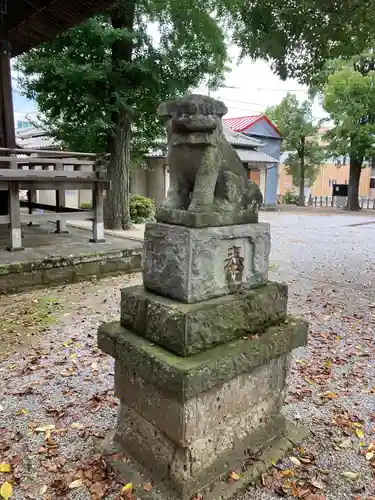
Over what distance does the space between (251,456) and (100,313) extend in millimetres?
3115

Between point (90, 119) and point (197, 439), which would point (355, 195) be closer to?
point (90, 119)

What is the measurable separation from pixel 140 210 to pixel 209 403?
12.6 meters

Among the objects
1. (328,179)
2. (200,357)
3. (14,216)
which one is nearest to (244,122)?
(328,179)

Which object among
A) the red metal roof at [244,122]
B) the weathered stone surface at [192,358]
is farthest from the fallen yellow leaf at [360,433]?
the red metal roof at [244,122]

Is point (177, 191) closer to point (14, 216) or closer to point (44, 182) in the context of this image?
point (14, 216)

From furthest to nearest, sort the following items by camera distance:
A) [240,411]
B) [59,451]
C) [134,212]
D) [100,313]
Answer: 1. [134,212]
2. [100,313]
3. [59,451]
4. [240,411]

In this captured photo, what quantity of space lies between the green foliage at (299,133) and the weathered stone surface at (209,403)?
2319cm

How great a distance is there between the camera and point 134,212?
14.4m

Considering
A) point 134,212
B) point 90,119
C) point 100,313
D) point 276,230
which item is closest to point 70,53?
point 90,119

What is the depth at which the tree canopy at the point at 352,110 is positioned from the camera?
19891 mm

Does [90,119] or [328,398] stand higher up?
[90,119]

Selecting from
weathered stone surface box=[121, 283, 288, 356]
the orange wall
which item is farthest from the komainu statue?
the orange wall

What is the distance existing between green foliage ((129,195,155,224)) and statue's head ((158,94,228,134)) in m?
12.3

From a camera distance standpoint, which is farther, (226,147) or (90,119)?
(90,119)
